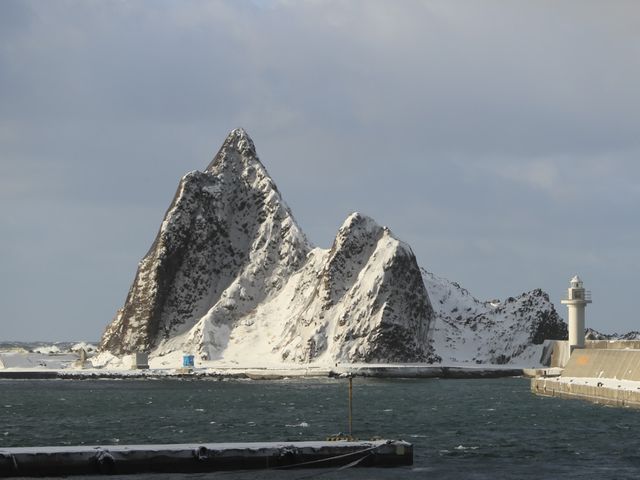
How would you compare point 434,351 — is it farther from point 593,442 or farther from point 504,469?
point 504,469

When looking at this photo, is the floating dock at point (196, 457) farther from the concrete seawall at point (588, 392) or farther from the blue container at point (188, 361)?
the blue container at point (188, 361)

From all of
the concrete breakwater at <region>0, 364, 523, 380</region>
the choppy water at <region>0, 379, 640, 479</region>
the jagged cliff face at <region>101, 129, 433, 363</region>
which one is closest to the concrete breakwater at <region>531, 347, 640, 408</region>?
the choppy water at <region>0, 379, 640, 479</region>

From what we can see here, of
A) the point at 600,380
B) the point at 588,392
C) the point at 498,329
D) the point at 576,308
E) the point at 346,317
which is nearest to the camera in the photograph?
the point at 588,392

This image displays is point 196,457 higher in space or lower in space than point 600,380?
lower

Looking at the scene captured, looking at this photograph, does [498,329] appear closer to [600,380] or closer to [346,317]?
[346,317]

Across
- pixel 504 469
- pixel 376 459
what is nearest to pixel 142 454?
pixel 376 459

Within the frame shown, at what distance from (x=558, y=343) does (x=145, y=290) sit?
68.2 metres

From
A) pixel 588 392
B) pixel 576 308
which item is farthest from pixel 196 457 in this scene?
pixel 576 308

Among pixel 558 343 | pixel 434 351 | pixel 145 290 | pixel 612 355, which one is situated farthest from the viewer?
pixel 145 290

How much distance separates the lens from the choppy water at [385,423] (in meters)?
55.7

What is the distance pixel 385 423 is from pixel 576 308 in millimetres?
71673

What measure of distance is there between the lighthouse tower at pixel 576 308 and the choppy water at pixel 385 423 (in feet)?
68.1

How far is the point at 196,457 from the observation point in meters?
54.3

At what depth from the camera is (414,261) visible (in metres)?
181
